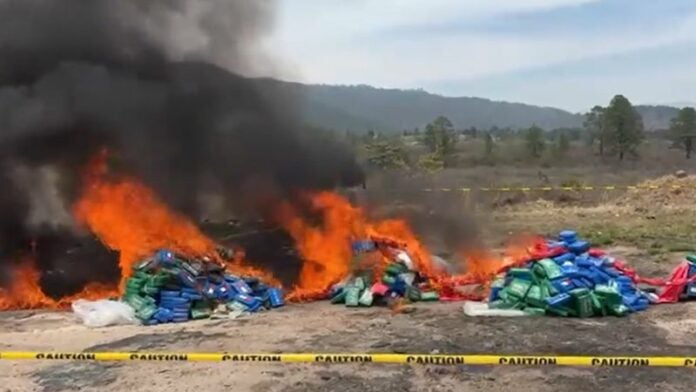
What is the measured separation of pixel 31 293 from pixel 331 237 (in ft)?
18.5

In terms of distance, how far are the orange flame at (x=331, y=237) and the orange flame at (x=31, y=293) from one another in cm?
354

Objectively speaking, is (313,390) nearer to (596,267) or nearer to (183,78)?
(596,267)

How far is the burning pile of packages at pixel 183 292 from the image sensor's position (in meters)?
12.2

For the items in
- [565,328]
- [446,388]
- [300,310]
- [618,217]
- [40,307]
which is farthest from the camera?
[618,217]

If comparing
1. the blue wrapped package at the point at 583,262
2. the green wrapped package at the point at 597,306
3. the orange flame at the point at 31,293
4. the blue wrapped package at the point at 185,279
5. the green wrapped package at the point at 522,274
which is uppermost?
the blue wrapped package at the point at 583,262

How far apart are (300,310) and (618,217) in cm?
1609

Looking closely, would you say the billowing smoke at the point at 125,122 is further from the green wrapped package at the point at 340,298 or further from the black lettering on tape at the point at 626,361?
the black lettering on tape at the point at 626,361

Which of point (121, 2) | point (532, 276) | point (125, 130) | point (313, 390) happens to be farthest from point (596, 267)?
point (121, 2)

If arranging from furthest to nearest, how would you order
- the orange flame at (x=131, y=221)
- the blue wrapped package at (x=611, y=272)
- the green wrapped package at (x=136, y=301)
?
the orange flame at (x=131, y=221) → the green wrapped package at (x=136, y=301) → the blue wrapped package at (x=611, y=272)

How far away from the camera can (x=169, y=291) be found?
40.4 feet

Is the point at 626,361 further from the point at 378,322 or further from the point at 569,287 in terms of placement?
the point at 378,322

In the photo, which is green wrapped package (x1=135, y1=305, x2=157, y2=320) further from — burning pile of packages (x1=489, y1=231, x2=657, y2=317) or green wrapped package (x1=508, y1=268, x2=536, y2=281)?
green wrapped package (x1=508, y1=268, x2=536, y2=281)

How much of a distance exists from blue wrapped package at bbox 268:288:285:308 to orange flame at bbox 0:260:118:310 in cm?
303

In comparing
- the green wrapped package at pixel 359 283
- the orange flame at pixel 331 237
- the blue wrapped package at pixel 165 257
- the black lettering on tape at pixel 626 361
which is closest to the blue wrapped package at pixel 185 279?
the blue wrapped package at pixel 165 257
